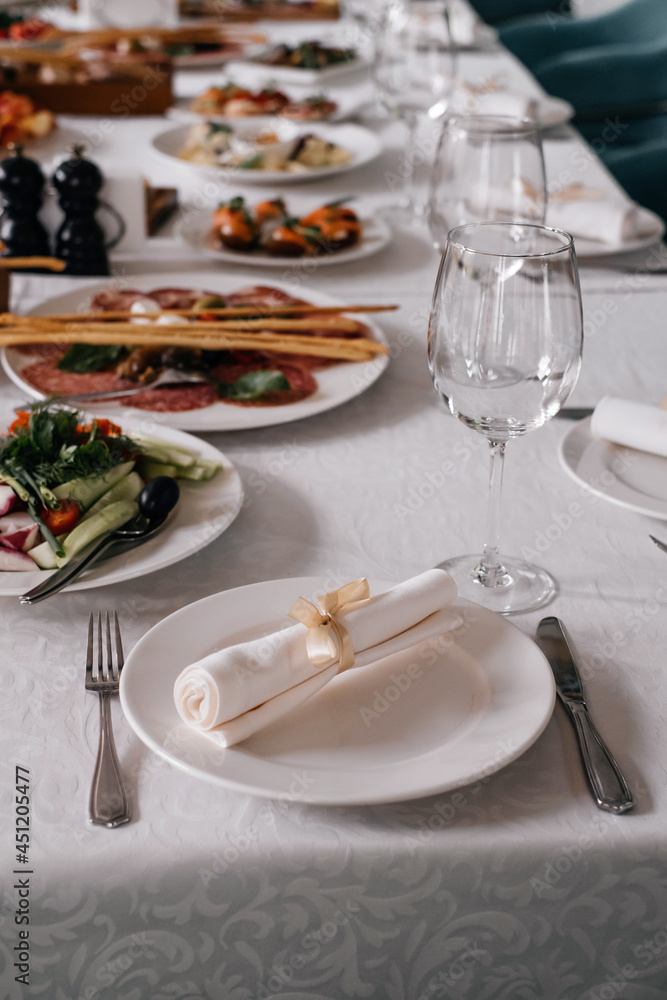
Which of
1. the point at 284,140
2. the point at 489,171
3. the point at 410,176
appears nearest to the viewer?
the point at 489,171

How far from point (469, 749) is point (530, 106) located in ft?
5.99

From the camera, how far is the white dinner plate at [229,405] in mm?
983

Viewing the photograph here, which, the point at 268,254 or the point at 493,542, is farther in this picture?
the point at 268,254

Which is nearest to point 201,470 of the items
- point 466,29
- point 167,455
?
point 167,455

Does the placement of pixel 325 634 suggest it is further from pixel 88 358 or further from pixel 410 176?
pixel 410 176

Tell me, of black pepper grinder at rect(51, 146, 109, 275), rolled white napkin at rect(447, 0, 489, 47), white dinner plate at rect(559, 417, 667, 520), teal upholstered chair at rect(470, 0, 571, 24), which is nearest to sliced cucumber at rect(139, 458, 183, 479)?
white dinner plate at rect(559, 417, 667, 520)

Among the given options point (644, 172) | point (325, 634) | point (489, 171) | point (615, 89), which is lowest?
point (644, 172)

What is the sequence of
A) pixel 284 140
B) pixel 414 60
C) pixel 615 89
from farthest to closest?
pixel 615 89, pixel 284 140, pixel 414 60

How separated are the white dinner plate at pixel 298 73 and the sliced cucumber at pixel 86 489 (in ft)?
6.48

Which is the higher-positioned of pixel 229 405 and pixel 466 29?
pixel 466 29

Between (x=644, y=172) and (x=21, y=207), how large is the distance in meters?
1.88

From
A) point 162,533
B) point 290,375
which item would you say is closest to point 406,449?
point 290,375

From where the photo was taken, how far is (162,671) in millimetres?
595

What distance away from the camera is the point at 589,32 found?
11.6 ft
